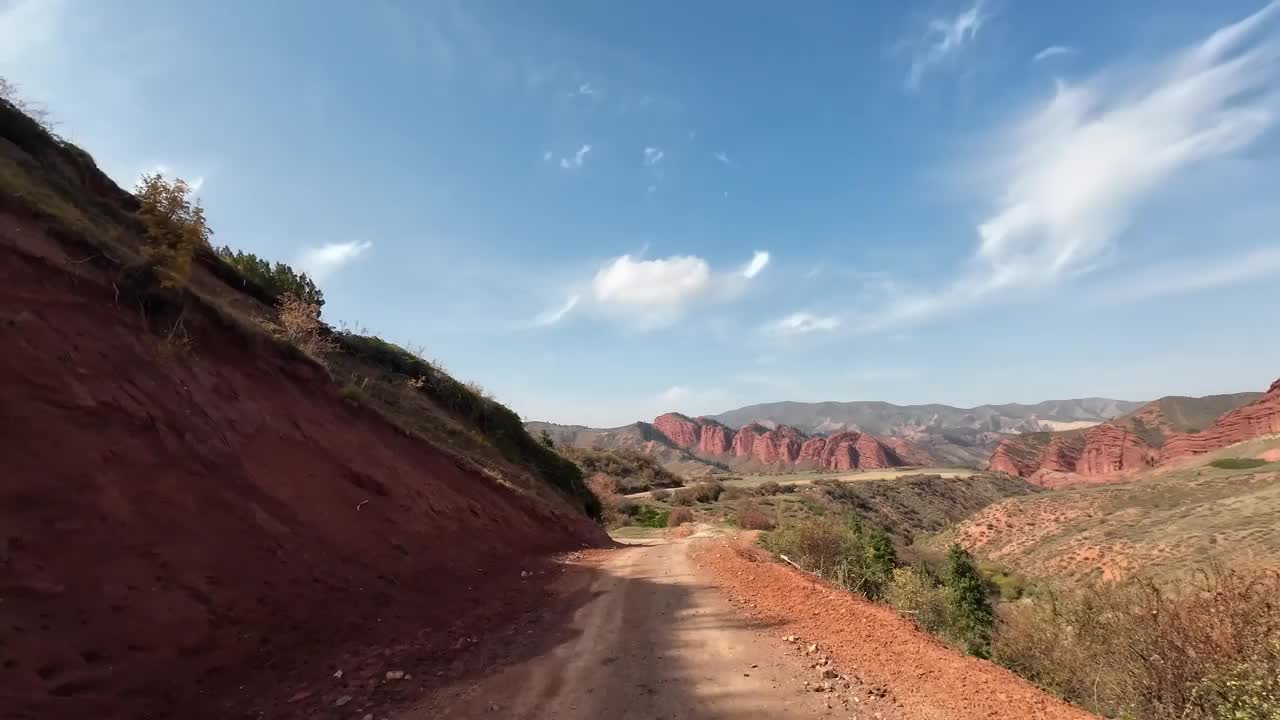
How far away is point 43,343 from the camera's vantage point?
7.64m

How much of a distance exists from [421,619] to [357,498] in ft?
11.5

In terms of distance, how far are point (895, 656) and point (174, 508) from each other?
10.1 meters

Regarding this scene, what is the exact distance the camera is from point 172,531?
24.7 feet

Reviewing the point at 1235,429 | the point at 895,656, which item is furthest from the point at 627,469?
the point at 1235,429

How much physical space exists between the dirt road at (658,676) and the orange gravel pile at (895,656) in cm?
53

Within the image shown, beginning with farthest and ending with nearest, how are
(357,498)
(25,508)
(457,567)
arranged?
(457,567), (357,498), (25,508)

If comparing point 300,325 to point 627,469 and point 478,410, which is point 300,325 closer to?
point 478,410

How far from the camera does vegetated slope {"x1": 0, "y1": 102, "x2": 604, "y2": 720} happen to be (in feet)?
19.7

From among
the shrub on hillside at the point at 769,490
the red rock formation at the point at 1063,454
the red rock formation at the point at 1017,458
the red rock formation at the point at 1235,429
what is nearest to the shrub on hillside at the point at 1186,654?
the shrub on hillside at the point at 769,490

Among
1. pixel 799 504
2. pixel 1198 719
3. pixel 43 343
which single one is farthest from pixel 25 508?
pixel 799 504

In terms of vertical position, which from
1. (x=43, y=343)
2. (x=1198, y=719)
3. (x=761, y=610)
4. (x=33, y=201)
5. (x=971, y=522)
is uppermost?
(x=33, y=201)

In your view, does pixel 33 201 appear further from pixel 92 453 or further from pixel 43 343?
pixel 92 453

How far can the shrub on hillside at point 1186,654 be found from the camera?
7.84 meters

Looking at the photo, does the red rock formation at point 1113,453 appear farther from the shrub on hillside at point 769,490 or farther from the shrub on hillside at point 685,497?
the shrub on hillside at point 685,497
